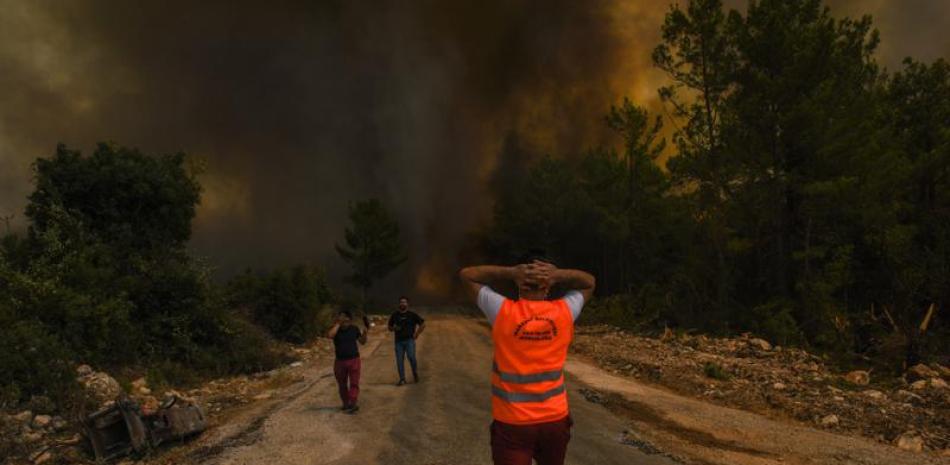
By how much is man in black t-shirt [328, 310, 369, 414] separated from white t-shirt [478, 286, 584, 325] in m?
7.15

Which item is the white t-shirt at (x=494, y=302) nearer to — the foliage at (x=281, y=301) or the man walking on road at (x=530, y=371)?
the man walking on road at (x=530, y=371)

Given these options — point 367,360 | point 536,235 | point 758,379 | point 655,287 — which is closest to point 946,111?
point 655,287

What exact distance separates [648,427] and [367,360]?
36.6ft

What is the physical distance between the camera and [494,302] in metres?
3.46

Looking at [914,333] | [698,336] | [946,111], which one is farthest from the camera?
[946,111]

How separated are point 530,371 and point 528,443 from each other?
415mm

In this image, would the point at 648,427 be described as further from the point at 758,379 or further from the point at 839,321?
the point at 839,321

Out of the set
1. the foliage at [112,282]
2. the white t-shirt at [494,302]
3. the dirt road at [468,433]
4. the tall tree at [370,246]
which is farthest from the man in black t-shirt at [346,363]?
the tall tree at [370,246]

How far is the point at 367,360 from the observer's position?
18.3m

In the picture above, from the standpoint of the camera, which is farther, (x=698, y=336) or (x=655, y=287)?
(x=655, y=287)

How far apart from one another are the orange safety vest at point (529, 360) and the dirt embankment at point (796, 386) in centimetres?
827

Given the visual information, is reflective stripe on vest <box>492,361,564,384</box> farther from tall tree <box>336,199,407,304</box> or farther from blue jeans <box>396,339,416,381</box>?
tall tree <box>336,199,407,304</box>

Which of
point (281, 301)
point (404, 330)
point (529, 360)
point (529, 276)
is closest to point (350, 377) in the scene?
point (404, 330)

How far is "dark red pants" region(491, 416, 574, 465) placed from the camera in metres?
3.27
